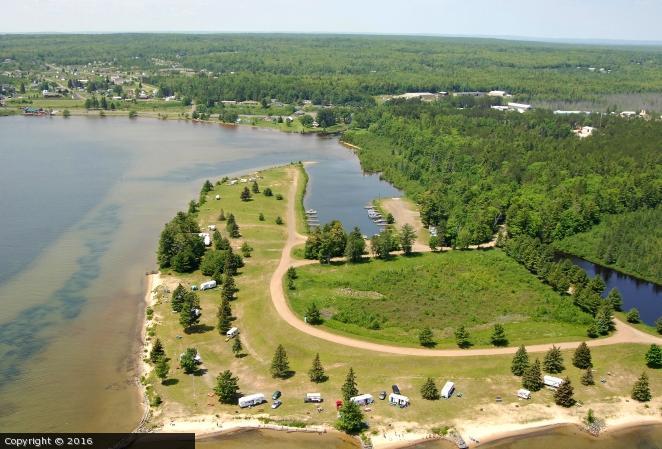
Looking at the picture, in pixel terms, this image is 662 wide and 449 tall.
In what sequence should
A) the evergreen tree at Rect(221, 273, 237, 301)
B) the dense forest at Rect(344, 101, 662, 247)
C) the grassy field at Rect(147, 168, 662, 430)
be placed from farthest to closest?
1. the dense forest at Rect(344, 101, 662, 247)
2. the evergreen tree at Rect(221, 273, 237, 301)
3. the grassy field at Rect(147, 168, 662, 430)

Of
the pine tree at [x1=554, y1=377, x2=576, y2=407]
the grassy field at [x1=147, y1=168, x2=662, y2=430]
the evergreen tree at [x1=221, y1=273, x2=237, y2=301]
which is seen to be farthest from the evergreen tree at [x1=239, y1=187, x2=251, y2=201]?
the pine tree at [x1=554, y1=377, x2=576, y2=407]

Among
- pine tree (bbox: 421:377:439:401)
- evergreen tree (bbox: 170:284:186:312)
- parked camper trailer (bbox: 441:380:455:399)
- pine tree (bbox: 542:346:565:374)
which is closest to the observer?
pine tree (bbox: 421:377:439:401)

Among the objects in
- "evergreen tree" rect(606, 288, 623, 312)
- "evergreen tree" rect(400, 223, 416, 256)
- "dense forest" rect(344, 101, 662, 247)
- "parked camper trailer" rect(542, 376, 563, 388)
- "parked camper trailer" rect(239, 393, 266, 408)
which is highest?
"dense forest" rect(344, 101, 662, 247)

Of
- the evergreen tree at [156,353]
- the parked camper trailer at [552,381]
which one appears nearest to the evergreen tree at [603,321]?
the parked camper trailer at [552,381]

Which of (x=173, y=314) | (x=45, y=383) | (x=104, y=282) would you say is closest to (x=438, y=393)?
(x=173, y=314)

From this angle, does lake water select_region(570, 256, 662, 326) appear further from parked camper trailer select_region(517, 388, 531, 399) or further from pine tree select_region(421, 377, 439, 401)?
pine tree select_region(421, 377, 439, 401)

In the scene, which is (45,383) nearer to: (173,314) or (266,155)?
(173,314)
